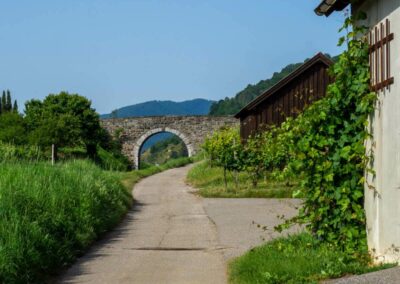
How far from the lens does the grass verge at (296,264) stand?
6617 millimetres

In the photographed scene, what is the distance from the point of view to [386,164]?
6.67m

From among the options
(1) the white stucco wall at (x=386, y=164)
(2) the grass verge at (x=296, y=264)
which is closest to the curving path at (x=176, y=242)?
(2) the grass verge at (x=296, y=264)

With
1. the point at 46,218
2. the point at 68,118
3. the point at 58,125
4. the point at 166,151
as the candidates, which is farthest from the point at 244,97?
the point at 46,218

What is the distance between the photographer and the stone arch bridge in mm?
49628

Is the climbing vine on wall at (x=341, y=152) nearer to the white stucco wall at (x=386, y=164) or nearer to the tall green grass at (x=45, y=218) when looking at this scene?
the white stucco wall at (x=386, y=164)

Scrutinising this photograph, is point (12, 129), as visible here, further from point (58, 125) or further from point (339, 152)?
point (339, 152)

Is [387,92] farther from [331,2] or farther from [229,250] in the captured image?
[229,250]

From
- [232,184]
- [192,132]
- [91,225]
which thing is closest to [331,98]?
[91,225]

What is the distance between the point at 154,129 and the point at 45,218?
41419 millimetres

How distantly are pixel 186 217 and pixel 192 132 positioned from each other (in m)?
34.8

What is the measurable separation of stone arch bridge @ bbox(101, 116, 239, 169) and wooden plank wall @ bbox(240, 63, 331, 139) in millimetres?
20602

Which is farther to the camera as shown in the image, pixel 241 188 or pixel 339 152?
pixel 241 188

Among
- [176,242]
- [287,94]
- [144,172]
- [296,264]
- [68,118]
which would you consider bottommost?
[176,242]

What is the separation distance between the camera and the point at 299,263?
7.06m
